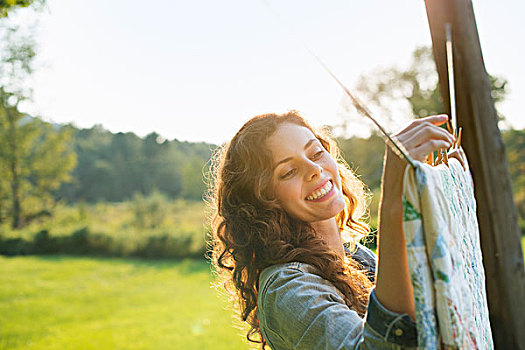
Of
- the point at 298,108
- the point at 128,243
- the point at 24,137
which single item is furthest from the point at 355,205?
the point at 24,137

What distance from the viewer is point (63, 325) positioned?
8.03 m

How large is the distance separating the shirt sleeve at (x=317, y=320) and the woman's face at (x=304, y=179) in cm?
18

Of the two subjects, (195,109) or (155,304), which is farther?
(195,109)

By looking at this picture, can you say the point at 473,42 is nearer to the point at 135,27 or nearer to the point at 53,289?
the point at 135,27

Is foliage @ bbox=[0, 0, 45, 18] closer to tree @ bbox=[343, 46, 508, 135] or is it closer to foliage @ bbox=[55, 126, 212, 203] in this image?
tree @ bbox=[343, 46, 508, 135]

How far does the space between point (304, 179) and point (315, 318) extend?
0.39 m

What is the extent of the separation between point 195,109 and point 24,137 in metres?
8.50

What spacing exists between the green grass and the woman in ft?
15.3

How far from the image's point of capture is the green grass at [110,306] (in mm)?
6883

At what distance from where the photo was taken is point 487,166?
2135mm

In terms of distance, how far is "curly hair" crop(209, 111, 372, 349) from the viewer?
110cm

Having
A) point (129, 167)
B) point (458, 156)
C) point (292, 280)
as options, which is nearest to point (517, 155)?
point (458, 156)

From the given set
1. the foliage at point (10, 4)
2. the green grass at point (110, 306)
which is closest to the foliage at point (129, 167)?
the green grass at point (110, 306)

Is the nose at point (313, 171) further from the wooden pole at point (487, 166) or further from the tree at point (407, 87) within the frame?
the tree at point (407, 87)
